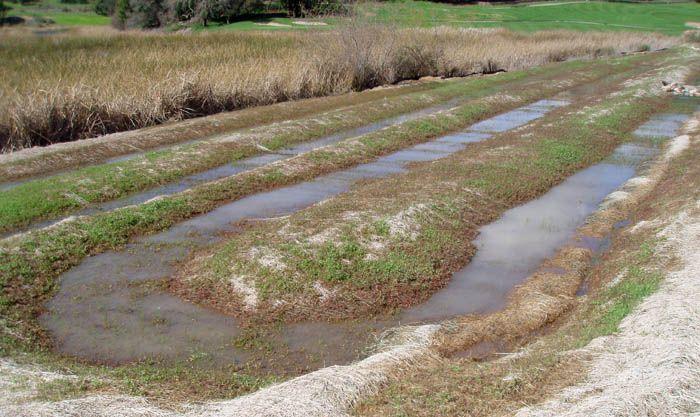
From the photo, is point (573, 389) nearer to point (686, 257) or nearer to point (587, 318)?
point (587, 318)

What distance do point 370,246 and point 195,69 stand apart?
1527cm

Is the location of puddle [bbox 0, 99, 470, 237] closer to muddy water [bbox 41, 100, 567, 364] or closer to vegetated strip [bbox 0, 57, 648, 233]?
vegetated strip [bbox 0, 57, 648, 233]

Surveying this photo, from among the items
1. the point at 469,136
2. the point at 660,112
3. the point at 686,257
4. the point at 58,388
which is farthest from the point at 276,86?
the point at 58,388

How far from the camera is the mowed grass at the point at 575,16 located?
1994 inches

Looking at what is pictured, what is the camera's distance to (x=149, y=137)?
18.1m

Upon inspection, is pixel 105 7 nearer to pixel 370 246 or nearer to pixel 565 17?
pixel 565 17

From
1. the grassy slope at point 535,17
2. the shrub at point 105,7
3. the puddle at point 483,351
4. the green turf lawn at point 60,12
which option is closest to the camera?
the puddle at point 483,351

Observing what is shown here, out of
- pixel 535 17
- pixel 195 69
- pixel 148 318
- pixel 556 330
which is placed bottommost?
pixel 148 318

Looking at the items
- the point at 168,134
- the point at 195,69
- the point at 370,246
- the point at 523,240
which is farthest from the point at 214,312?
the point at 195,69

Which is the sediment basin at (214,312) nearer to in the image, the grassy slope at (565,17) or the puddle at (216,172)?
the puddle at (216,172)

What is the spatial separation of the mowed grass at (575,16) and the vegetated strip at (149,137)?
17350mm

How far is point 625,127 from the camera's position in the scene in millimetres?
20172

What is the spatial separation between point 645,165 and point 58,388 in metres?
13.9

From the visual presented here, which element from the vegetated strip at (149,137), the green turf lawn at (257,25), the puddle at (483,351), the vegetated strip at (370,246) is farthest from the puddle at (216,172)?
the green turf lawn at (257,25)
